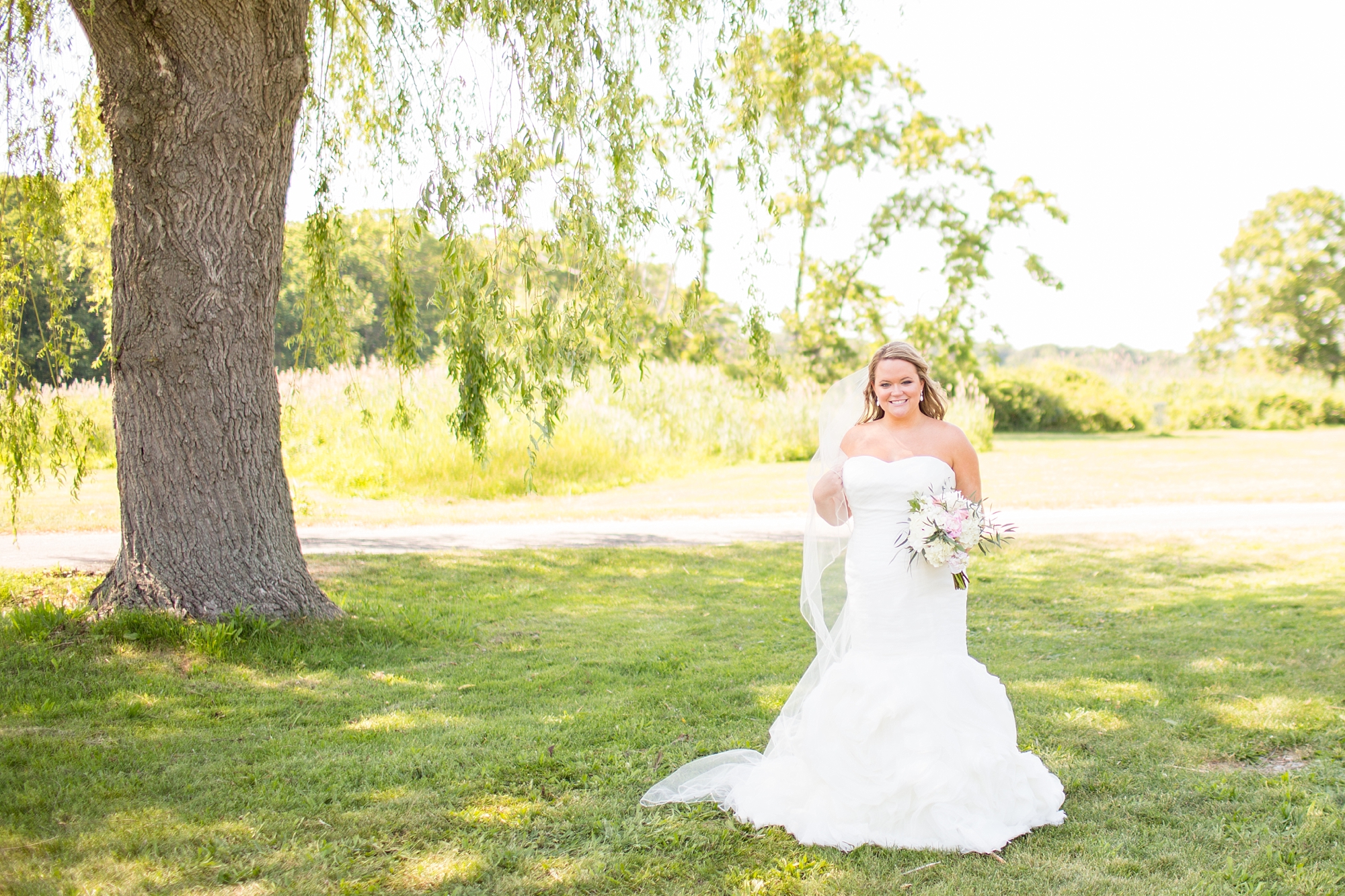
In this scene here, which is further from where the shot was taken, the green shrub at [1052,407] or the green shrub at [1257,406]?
the green shrub at [1257,406]

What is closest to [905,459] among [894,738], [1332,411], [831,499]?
[831,499]

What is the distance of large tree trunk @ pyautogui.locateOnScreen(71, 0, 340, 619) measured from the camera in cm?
560

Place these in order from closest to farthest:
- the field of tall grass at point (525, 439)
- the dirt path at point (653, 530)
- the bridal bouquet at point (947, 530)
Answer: the bridal bouquet at point (947, 530) < the dirt path at point (653, 530) < the field of tall grass at point (525, 439)

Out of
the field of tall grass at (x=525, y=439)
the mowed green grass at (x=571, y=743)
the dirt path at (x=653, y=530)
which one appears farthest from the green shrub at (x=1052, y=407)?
the mowed green grass at (x=571, y=743)

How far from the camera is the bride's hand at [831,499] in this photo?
434 cm

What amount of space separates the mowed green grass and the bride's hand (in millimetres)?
1243

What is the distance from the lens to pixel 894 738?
3.80m

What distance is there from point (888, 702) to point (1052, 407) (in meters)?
30.8

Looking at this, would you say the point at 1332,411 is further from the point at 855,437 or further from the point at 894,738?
the point at 894,738

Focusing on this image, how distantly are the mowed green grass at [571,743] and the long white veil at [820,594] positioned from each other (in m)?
0.21

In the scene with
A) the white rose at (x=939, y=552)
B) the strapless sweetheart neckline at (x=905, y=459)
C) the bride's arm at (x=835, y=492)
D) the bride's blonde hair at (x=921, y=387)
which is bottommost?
the white rose at (x=939, y=552)

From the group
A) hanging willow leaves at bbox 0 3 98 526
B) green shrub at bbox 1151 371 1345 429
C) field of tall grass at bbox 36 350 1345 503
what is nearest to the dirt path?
field of tall grass at bbox 36 350 1345 503

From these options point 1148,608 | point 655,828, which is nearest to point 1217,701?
point 1148,608

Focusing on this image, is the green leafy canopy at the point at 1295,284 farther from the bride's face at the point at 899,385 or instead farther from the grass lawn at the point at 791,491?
the bride's face at the point at 899,385
